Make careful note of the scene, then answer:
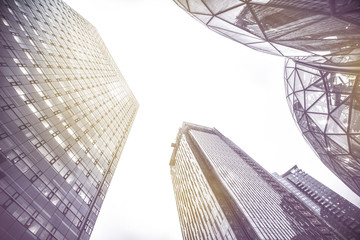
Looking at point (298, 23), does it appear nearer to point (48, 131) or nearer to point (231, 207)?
point (48, 131)

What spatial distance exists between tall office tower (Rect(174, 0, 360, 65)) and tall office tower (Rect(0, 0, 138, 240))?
2176 cm

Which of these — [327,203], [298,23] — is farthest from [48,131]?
[327,203]

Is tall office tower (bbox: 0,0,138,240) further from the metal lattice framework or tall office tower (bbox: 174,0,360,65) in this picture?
the metal lattice framework

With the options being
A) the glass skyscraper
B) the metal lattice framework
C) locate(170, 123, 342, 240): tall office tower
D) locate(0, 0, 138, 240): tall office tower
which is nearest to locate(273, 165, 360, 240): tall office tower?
locate(170, 123, 342, 240): tall office tower

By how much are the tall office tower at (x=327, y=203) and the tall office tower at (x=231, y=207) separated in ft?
96.7

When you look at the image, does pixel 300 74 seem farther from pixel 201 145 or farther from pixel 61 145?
pixel 201 145

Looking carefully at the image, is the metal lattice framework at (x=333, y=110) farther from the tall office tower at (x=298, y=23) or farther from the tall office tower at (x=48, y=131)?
the tall office tower at (x=48, y=131)

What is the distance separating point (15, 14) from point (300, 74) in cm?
A: 3785

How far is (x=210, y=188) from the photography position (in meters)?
47.2

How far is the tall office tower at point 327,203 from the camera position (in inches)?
2817

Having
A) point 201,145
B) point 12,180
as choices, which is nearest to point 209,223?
point 201,145

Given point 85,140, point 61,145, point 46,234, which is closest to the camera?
point 46,234

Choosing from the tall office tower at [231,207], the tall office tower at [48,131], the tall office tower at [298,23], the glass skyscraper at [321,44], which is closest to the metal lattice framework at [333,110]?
the glass skyscraper at [321,44]

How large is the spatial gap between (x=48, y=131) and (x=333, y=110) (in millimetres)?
29123
